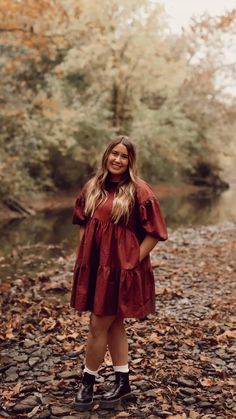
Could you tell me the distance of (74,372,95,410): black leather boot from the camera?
4.36 m

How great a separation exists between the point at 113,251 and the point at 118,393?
130 centimetres

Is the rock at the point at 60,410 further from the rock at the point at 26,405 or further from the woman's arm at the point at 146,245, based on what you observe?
the woman's arm at the point at 146,245

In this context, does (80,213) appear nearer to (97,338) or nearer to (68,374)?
(97,338)

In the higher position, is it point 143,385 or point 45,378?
point 143,385

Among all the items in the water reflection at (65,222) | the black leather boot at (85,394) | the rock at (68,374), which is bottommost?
the water reflection at (65,222)

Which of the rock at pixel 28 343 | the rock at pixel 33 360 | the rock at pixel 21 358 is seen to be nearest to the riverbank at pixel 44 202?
the rock at pixel 28 343

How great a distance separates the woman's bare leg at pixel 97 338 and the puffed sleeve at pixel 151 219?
800mm

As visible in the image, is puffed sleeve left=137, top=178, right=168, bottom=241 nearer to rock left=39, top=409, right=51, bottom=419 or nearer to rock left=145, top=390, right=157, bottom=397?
rock left=145, top=390, right=157, bottom=397

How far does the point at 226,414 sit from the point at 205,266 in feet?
23.2

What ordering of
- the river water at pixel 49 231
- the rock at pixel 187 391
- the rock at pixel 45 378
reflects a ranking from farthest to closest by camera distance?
1. the river water at pixel 49 231
2. the rock at pixel 45 378
3. the rock at pixel 187 391

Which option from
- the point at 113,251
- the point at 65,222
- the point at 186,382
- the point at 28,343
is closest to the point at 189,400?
the point at 186,382

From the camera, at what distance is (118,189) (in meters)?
4.32

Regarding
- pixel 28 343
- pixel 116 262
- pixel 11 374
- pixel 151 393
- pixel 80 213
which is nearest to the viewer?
pixel 116 262

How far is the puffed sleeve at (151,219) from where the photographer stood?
4195mm
